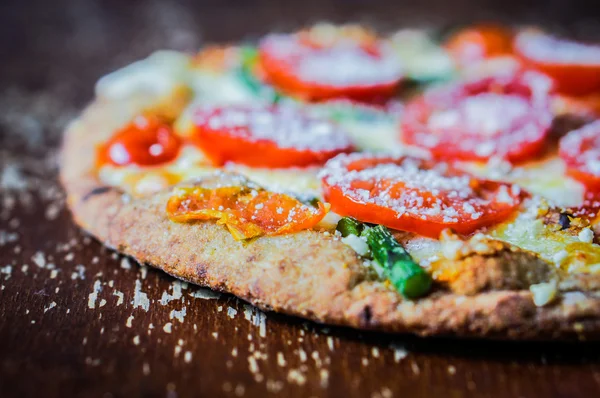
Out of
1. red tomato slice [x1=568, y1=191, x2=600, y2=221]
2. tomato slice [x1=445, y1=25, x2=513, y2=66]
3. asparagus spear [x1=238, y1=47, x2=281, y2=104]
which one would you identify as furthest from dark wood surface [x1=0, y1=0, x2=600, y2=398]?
tomato slice [x1=445, y1=25, x2=513, y2=66]

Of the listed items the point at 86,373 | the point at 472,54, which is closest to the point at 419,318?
the point at 86,373

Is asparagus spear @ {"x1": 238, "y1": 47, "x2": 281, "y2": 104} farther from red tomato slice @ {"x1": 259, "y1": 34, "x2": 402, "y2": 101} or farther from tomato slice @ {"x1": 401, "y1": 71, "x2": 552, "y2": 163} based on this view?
tomato slice @ {"x1": 401, "y1": 71, "x2": 552, "y2": 163}

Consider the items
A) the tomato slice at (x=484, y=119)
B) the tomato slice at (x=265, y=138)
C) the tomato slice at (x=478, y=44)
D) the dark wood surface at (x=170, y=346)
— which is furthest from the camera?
the tomato slice at (x=478, y=44)

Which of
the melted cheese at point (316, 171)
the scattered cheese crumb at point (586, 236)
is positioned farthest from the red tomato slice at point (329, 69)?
the scattered cheese crumb at point (586, 236)

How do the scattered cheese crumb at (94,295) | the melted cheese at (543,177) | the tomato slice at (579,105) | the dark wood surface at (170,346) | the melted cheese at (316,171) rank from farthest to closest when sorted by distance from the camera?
the tomato slice at (579,105) → the melted cheese at (543,177) → the scattered cheese crumb at (94,295) → the melted cheese at (316,171) → the dark wood surface at (170,346)

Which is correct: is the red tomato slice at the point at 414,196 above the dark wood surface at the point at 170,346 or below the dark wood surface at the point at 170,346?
above

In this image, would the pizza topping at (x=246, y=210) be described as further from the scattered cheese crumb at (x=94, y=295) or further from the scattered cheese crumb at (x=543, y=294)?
the scattered cheese crumb at (x=543, y=294)
